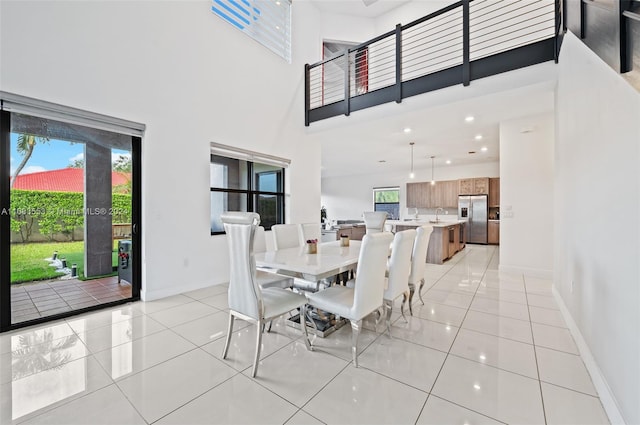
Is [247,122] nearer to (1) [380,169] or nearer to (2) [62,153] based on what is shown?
(2) [62,153]

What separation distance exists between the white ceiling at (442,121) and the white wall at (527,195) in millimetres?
393

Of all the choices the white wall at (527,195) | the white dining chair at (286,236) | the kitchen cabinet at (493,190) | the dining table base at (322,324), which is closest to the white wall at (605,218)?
the dining table base at (322,324)

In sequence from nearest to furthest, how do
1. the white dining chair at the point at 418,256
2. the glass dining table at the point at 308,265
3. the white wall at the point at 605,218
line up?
the white wall at the point at 605,218 → the glass dining table at the point at 308,265 → the white dining chair at the point at 418,256

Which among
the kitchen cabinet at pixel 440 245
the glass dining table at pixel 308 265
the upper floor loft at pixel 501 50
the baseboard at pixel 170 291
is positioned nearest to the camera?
the upper floor loft at pixel 501 50

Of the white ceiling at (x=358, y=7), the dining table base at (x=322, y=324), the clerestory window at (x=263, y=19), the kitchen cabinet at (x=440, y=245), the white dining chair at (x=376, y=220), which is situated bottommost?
the dining table base at (x=322, y=324)

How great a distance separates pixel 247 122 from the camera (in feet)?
14.6

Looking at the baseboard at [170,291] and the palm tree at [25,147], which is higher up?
the palm tree at [25,147]

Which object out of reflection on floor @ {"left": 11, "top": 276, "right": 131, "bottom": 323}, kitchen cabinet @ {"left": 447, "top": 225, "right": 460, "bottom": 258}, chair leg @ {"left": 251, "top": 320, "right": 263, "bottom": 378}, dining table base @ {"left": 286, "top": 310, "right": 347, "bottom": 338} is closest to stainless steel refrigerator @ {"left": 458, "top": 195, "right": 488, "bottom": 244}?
kitchen cabinet @ {"left": 447, "top": 225, "right": 460, "bottom": 258}

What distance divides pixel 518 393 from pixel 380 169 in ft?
28.7

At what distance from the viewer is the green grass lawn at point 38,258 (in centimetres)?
254

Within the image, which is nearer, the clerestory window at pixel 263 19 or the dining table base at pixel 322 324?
the dining table base at pixel 322 324

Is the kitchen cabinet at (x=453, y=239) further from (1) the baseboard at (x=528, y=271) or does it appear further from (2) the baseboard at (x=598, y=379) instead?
(2) the baseboard at (x=598, y=379)

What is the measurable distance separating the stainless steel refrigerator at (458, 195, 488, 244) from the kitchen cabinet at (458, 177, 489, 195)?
0.44ft

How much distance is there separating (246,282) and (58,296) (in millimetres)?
2654
